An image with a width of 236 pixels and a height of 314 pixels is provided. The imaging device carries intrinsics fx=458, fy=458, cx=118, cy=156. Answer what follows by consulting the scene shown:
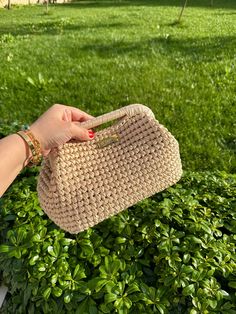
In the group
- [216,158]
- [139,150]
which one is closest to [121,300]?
[139,150]

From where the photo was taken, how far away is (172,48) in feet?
36.5

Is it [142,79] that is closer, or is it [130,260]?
[130,260]

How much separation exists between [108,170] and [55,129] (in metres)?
0.46

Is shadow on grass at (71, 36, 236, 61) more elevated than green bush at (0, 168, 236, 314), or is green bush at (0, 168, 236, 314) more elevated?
green bush at (0, 168, 236, 314)

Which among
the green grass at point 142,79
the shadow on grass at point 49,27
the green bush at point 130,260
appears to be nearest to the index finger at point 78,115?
the green bush at point 130,260

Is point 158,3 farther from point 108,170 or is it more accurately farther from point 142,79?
point 108,170

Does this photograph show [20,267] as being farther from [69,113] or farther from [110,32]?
[110,32]

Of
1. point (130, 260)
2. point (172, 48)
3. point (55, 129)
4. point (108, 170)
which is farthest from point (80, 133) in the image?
point (172, 48)

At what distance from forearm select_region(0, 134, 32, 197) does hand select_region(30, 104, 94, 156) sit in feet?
0.35

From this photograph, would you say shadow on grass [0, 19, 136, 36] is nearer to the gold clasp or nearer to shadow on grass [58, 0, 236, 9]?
shadow on grass [58, 0, 236, 9]

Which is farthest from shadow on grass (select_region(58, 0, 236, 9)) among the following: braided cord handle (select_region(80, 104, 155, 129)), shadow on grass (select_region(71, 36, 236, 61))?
braided cord handle (select_region(80, 104, 155, 129))

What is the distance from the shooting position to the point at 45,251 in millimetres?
3521

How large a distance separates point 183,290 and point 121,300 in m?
0.43

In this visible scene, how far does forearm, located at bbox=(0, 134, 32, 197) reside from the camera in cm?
261
